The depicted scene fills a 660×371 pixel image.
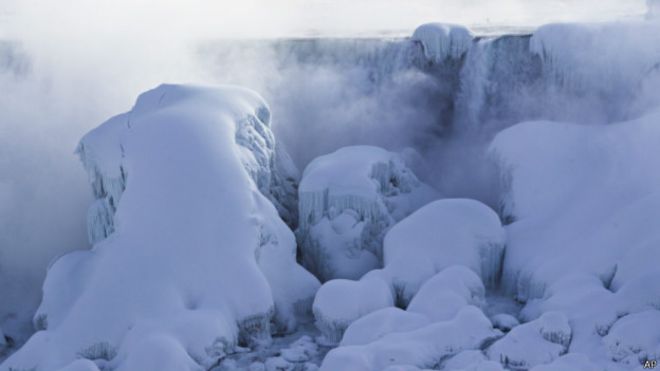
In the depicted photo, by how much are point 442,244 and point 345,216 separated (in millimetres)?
1562

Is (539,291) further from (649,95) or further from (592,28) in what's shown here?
(592,28)

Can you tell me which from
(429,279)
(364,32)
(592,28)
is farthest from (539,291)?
(364,32)

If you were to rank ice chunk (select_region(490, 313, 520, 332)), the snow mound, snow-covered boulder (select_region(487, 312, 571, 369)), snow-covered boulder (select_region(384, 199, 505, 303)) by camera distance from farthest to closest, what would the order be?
1. the snow mound
2. snow-covered boulder (select_region(384, 199, 505, 303))
3. ice chunk (select_region(490, 313, 520, 332))
4. snow-covered boulder (select_region(487, 312, 571, 369))

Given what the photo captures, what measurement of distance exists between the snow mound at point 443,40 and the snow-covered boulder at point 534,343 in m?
6.35

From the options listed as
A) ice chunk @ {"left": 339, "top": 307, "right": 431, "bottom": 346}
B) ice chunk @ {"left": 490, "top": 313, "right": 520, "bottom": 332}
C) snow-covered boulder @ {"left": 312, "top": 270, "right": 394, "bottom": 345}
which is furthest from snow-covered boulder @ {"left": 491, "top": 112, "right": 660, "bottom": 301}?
snow-covered boulder @ {"left": 312, "top": 270, "right": 394, "bottom": 345}

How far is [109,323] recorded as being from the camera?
9.41 metres

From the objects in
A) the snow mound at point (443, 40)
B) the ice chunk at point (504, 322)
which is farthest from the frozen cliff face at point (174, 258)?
the snow mound at point (443, 40)

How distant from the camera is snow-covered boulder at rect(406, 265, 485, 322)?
376 inches

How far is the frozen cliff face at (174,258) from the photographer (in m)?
9.28

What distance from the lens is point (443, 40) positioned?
14.2m

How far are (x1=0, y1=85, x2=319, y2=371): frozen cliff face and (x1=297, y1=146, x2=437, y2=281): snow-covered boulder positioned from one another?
70 cm

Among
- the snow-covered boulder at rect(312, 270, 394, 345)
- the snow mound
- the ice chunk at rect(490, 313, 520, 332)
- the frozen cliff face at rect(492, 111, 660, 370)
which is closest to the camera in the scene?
the frozen cliff face at rect(492, 111, 660, 370)

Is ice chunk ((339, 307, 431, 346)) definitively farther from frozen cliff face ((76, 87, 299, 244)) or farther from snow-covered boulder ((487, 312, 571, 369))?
frozen cliff face ((76, 87, 299, 244))

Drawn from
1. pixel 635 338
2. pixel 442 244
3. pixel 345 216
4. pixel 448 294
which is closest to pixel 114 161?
pixel 345 216
